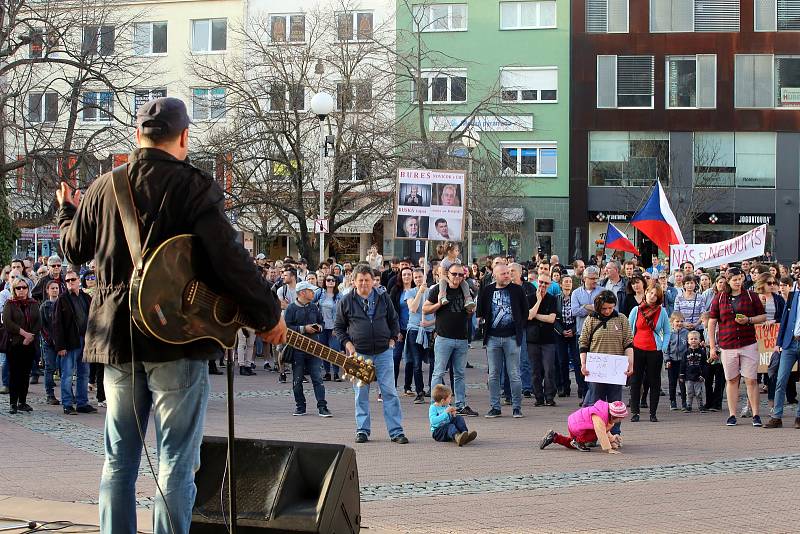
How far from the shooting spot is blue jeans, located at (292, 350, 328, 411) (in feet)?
46.4

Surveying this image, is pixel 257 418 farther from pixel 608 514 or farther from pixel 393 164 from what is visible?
pixel 393 164

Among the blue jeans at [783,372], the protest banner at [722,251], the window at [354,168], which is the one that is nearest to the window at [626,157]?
the window at [354,168]

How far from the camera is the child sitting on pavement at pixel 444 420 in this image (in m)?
11.8

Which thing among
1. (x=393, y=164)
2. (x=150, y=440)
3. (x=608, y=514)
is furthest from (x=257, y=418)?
(x=393, y=164)

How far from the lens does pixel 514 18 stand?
153 feet

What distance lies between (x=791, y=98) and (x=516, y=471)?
1573 inches

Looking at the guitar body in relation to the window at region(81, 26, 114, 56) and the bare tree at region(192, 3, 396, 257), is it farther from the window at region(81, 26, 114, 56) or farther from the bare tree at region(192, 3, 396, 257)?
the bare tree at region(192, 3, 396, 257)

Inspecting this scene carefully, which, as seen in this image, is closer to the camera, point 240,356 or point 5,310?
point 5,310

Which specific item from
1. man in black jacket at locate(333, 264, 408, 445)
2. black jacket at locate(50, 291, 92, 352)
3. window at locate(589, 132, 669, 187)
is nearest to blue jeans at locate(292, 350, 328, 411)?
man in black jacket at locate(333, 264, 408, 445)

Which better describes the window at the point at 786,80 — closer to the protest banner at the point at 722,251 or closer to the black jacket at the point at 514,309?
the protest banner at the point at 722,251

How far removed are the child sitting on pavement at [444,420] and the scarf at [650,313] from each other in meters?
3.65

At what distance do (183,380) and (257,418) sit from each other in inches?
372

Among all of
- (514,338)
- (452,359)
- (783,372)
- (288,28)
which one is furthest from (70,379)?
(288,28)

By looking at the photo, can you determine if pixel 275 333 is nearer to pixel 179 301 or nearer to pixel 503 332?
pixel 179 301
